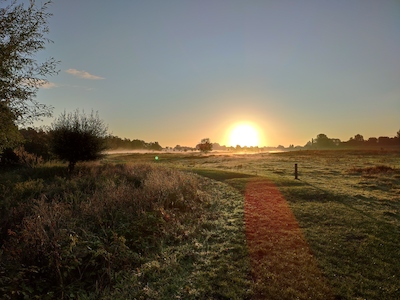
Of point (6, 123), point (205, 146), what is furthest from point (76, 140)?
point (205, 146)

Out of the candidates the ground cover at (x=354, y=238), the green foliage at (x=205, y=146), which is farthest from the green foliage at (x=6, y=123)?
the green foliage at (x=205, y=146)

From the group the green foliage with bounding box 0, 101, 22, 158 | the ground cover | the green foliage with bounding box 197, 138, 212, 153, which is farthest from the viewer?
the green foliage with bounding box 197, 138, 212, 153

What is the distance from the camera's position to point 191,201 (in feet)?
50.9

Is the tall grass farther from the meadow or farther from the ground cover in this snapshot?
the ground cover

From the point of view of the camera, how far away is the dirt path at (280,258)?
6332mm

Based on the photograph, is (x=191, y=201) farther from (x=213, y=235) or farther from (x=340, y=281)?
(x=340, y=281)

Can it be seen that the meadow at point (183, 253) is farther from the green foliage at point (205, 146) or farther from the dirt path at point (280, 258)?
the green foliage at point (205, 146)

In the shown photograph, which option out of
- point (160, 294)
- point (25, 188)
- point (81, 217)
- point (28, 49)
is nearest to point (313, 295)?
point (160, 294)

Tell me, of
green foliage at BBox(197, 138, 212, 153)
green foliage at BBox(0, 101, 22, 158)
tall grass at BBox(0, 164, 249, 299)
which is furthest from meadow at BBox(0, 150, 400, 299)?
green foliage at BBox(197, 138, 212, 153)

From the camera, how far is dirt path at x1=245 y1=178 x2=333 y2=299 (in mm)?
6332

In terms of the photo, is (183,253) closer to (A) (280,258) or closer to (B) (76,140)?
(A) (280,258)

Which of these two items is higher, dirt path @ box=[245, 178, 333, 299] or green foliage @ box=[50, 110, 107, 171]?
green foliage @ box=[50, 110, 107, 171]

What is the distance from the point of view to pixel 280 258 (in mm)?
8219

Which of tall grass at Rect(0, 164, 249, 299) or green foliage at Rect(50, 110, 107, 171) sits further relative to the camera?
green foliage at Rect(50, 110, 107, 171)
